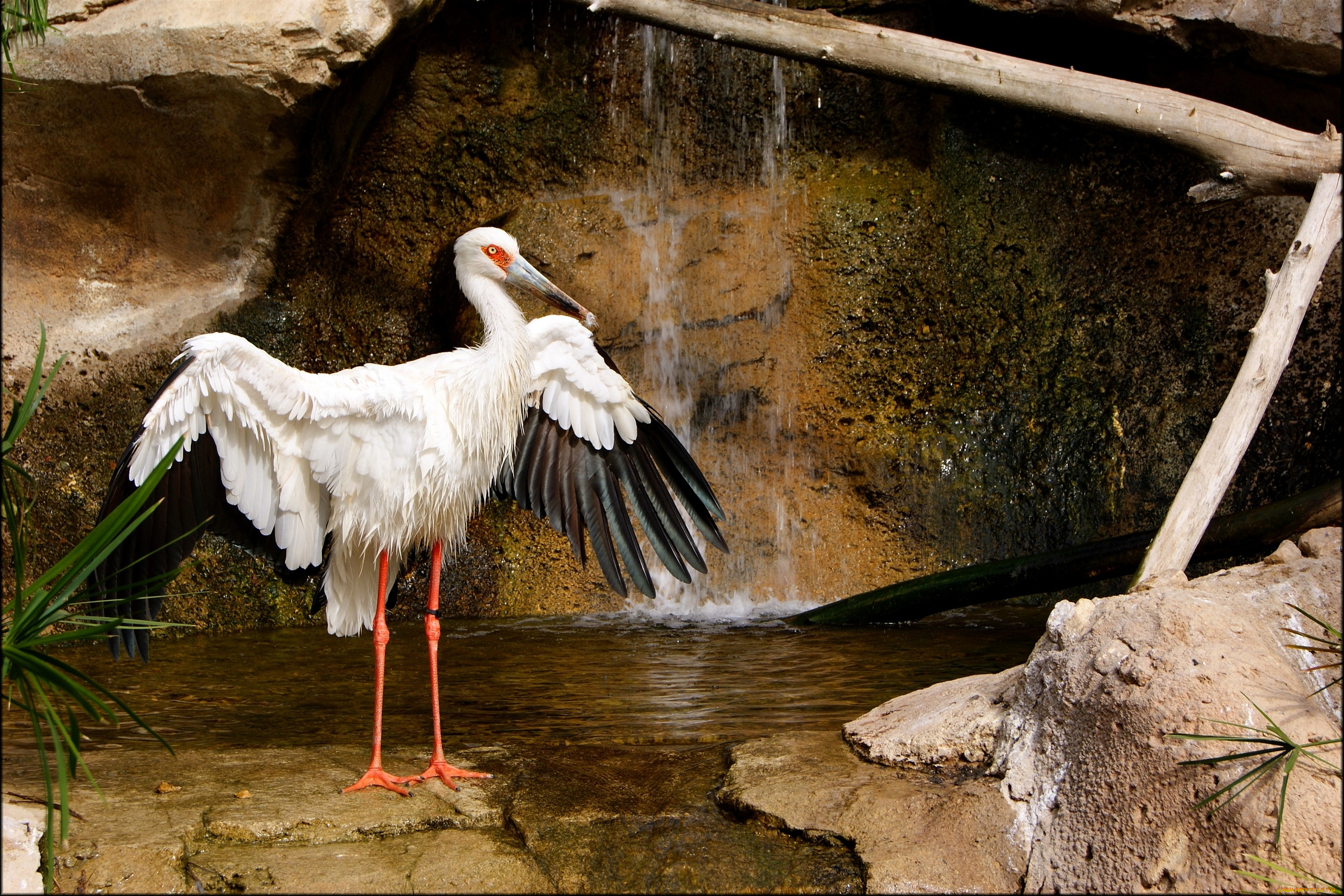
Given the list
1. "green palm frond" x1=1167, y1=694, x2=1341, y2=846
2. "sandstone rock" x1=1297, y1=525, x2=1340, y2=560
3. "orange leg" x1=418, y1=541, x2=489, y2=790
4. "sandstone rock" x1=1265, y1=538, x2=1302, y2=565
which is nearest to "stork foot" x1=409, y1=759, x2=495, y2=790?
"orange leg" x1=418, y1=541, x2=489, y2=790

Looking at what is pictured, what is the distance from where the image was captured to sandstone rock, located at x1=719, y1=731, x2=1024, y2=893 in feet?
7.77

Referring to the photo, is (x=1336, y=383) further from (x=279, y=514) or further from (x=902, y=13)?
(x=279, y=514)

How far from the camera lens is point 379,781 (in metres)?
2.89

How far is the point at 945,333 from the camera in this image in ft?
19.1

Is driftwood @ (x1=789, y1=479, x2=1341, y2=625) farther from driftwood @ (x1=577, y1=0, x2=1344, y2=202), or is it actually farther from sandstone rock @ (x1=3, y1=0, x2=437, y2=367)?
sandstone rock @ (x1=3, y1=0, x2=437, y2=367)

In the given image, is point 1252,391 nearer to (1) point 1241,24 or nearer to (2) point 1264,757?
(2) point 1264,757

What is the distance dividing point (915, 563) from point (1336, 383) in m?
2.22

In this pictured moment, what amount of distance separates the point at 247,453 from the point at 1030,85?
3128 millimetres

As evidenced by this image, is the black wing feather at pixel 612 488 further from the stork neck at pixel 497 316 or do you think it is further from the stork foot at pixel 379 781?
the stork foot at pixel 379 781

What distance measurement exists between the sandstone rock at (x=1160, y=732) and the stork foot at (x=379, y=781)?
1.44m

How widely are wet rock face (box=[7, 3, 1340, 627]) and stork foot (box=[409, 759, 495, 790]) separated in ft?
8.69

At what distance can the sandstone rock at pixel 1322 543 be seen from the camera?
2896mm

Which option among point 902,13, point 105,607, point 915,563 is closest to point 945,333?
point 915,563

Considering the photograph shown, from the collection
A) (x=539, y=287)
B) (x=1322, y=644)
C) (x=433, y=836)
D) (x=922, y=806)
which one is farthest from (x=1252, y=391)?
(x=433, y=836)
